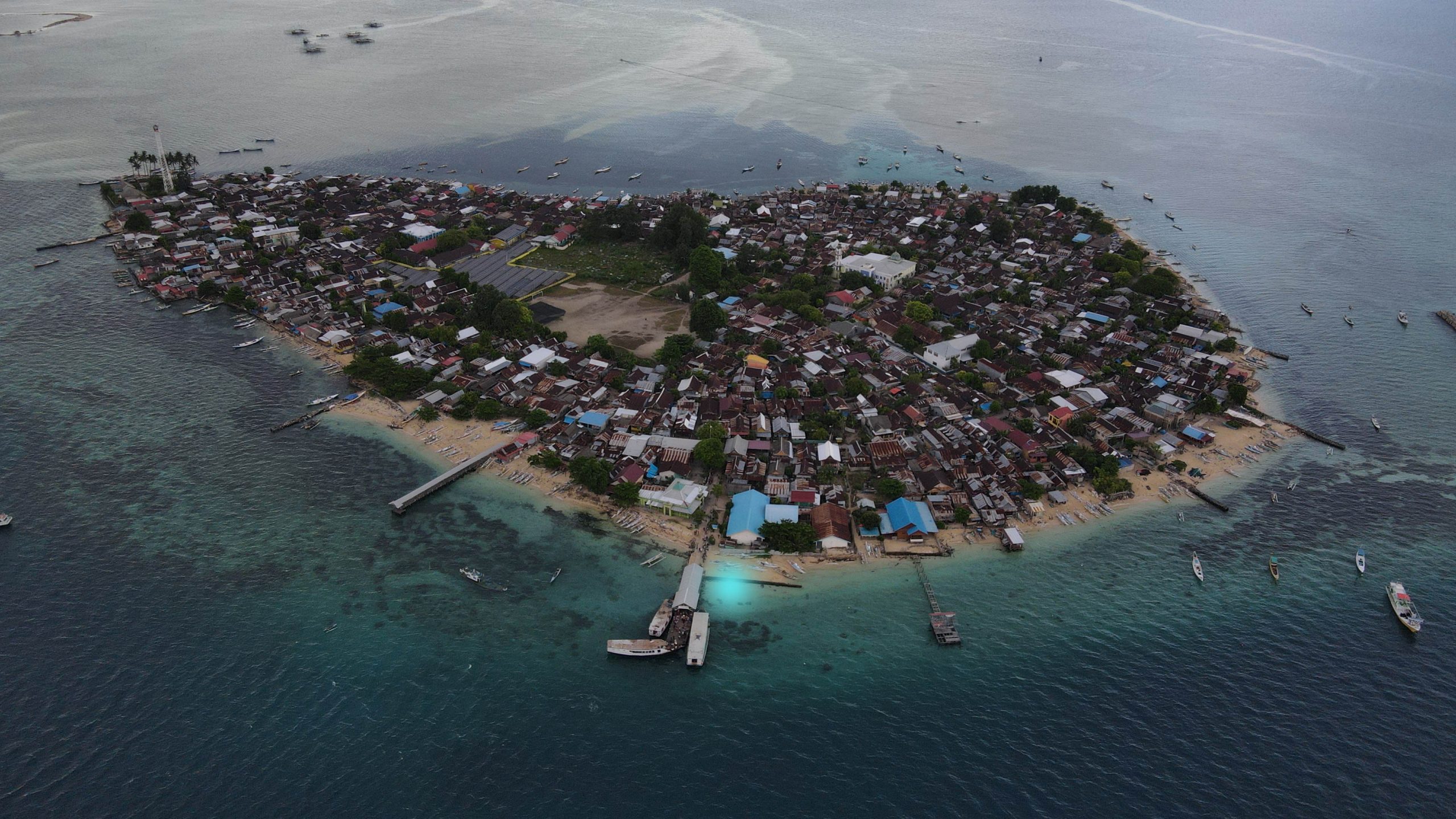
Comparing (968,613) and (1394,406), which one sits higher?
(1394,406)

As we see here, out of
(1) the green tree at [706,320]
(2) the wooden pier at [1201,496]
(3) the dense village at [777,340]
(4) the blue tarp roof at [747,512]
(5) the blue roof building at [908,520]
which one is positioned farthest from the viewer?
(1) the green tree at [706,320]

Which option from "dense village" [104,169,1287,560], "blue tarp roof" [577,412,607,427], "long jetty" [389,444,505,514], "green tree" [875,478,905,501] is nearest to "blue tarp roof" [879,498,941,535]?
"dense village" [104,169,1287,560]

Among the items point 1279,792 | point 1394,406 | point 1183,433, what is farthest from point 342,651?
point 1394,406

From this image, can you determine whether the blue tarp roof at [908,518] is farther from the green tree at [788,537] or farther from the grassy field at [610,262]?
the grassy field at [610,262]

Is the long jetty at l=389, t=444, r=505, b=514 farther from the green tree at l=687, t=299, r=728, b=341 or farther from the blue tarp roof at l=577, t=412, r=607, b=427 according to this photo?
the green tree at l=687, t=299, r=728, b=341

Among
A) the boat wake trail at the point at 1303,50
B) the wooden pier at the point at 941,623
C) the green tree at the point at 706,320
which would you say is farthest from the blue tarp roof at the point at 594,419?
the boat wake trail at the point at 1303,50

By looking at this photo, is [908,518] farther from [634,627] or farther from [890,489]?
[634,627]

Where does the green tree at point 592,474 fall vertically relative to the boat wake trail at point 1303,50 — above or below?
below

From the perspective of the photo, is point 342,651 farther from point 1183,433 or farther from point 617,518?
point 1183,433
